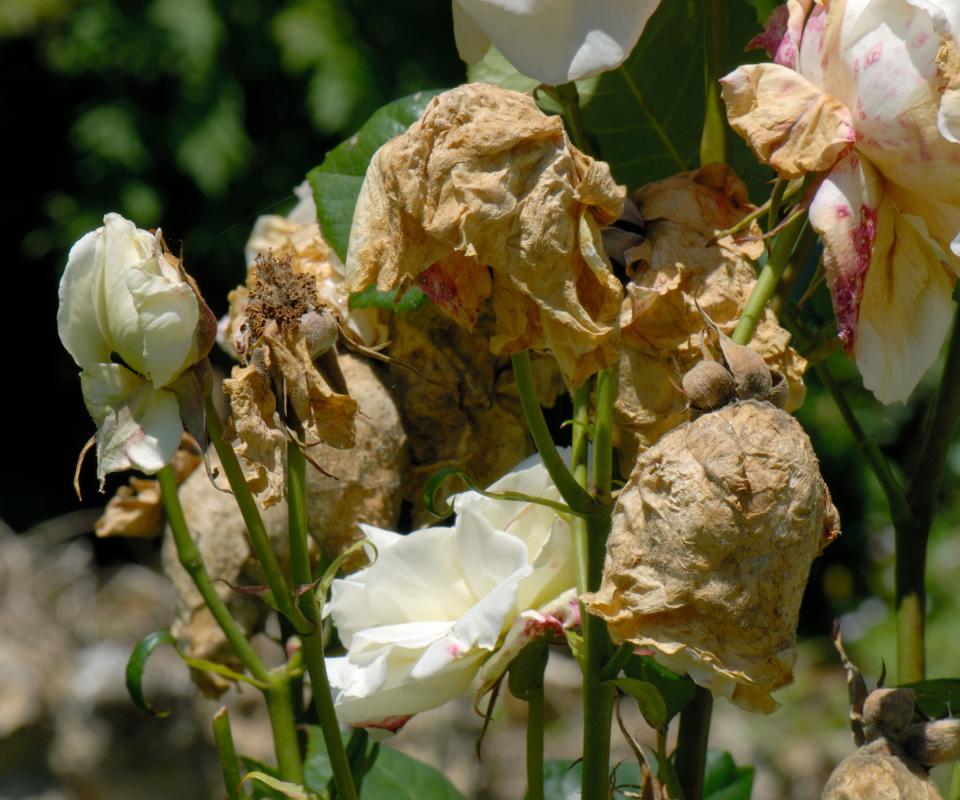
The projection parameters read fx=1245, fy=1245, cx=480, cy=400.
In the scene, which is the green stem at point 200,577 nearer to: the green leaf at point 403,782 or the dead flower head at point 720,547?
the green leaf at point 403,782

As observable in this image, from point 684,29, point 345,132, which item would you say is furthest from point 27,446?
point 684,29

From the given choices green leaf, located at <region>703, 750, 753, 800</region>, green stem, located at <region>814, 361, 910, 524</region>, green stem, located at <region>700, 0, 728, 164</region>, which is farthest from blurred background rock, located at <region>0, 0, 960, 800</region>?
green stem, located at <region>700, 0, 728, 164</region>

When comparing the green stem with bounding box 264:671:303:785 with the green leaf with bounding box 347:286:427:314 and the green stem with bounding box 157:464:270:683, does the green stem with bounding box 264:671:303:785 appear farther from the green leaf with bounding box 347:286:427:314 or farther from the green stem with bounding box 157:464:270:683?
the green leaf with bounding box 347:286:427:314

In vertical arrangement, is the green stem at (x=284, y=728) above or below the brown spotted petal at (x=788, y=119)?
below

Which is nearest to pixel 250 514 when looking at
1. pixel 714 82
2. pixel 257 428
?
pixel 257 428

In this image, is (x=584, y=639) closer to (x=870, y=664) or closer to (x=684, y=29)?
(x=684, y=29)

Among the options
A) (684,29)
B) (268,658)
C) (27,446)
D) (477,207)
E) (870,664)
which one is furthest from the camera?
(27,446)

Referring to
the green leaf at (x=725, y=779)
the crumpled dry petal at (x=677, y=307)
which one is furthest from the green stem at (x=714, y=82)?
the green leaf at (x=725, y=779)
